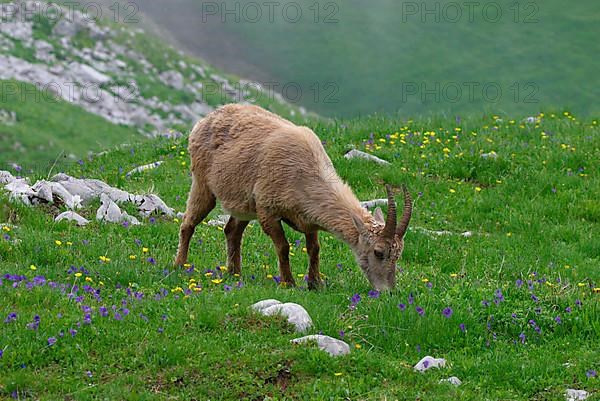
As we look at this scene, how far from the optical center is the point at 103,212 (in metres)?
12.6

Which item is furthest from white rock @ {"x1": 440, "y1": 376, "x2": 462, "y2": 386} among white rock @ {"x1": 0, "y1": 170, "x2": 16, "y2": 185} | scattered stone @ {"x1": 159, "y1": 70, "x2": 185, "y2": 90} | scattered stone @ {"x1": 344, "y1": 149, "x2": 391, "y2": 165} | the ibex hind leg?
scattered stone @ {"x1": 159, "y1": 70, "x2": 185, "y2": 90}

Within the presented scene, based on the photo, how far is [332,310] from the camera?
9078mm

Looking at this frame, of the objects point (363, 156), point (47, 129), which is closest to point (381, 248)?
point (363, 156)

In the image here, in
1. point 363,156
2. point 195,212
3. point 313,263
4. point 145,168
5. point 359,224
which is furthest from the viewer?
point 145,168

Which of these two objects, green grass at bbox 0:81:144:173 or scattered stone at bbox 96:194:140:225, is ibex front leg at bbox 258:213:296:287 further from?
green grass at bbox 0:81:144:173

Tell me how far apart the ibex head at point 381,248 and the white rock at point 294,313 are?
1.50 m

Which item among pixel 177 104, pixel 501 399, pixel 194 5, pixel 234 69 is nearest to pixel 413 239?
pixel 501 399

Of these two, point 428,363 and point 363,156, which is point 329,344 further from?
point 363,156

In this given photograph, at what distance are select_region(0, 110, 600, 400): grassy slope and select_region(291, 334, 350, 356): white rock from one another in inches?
4.3

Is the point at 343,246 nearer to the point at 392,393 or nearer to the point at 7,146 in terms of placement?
the point at 392,393

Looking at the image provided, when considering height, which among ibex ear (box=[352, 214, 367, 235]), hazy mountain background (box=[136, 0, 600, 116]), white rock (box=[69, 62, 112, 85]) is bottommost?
white rock (box=[69, 62, 112, 85])

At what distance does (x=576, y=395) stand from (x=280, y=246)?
3970mm

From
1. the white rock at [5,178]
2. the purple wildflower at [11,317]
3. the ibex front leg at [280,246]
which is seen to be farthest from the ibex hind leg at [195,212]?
the white rock at [5,178]

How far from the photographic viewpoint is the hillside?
105ft
